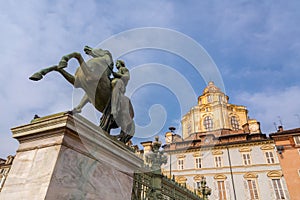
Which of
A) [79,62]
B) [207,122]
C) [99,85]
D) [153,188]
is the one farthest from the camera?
[207,122]

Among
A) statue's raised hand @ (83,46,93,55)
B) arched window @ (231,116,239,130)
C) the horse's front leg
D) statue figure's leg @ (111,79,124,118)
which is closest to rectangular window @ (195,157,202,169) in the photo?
arched window @ (231,116,239,130)

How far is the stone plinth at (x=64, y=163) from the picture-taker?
99.4 inches

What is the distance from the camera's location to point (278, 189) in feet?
83.4

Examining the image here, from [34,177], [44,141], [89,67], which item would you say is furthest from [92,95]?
[34,177]

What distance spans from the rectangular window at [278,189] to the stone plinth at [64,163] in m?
27.9

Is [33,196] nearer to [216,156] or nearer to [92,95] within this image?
[92,95]

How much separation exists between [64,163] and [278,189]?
1159 inches

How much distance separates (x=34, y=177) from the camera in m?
2.56

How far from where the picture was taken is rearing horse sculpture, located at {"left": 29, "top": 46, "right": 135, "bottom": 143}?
142 inches

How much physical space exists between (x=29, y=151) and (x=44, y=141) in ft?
0.80

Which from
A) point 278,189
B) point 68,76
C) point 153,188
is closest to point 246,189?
point 278,189

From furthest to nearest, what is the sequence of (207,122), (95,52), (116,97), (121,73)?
(207,122), (121,73), (95,52), (116,97)

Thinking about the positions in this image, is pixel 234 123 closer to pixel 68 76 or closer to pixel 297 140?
pixel 297 140

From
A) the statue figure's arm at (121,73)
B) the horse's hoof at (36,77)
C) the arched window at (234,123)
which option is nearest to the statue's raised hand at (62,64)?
the horse's hoof at (36,77)
